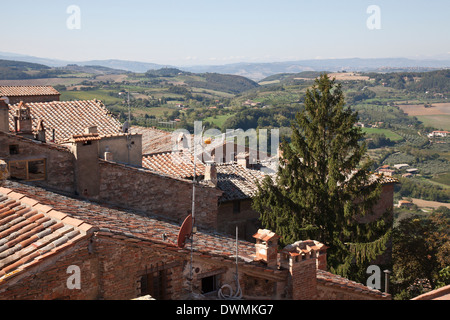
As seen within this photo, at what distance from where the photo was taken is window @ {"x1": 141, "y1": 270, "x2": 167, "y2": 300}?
300 inches

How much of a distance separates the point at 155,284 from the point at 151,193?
4.79 meters

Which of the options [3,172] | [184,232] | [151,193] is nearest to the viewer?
[184,232]

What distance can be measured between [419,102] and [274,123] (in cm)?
8550

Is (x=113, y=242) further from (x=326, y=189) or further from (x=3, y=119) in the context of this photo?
(x=326, y=189)

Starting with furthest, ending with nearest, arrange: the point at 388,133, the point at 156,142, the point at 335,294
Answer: the point at 388,133 → the point at 156,142 → the point at 335,294

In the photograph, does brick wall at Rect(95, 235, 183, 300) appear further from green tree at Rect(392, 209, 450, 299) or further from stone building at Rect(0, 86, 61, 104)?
stone building at Rect(0, 86, 61, 104)

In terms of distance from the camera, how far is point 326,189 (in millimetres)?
16812

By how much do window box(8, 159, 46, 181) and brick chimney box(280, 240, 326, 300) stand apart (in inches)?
228

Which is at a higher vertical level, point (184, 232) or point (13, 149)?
point (13, 149)

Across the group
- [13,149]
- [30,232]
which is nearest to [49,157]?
[13,149]

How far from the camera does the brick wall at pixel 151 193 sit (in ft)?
38.5

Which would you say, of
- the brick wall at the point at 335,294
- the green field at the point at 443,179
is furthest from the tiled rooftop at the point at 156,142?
the green field at the point at 443,179

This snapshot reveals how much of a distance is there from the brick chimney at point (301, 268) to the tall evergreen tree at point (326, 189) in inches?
245

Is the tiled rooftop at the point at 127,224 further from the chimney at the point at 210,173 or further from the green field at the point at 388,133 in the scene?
the green field at the point at 388,133
